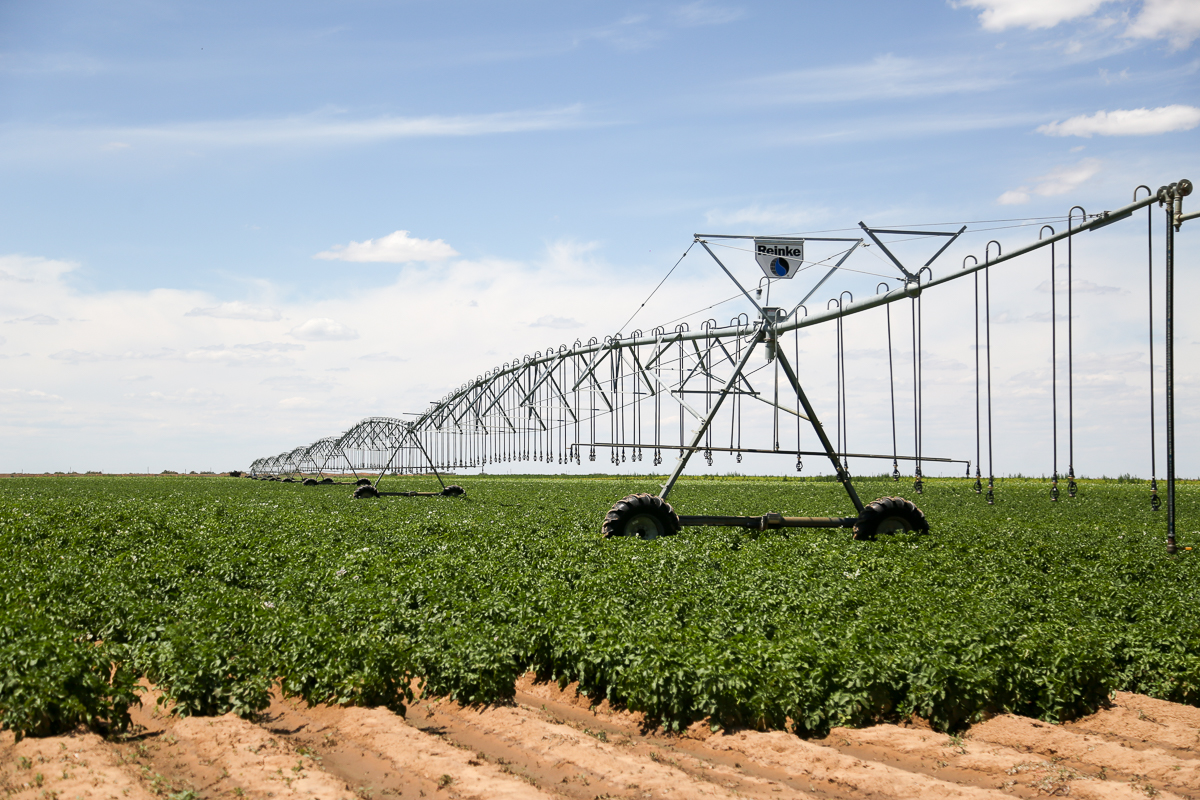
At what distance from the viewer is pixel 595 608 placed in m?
11.5

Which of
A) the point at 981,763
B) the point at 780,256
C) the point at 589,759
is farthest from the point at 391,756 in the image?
the point at 780,256

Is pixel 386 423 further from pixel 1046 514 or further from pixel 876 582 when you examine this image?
pixel 876 582

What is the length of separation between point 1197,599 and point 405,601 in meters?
11.3

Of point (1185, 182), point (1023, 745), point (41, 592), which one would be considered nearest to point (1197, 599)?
point (1023, 745)

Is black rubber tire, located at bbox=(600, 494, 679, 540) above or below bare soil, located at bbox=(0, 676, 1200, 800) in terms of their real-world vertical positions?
above

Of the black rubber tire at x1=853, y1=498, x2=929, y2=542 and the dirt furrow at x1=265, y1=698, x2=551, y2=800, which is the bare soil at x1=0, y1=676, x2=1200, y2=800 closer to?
the dirt furrow at x1=265, y1=698, x2=551, y2=800

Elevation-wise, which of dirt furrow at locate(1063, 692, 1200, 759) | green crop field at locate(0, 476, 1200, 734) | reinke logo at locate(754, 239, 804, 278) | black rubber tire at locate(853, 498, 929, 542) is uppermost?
reinke logo at locate(754, 239, 804, 278)

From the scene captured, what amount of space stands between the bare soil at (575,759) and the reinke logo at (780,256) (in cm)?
1341

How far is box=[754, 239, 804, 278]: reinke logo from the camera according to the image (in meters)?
21.2

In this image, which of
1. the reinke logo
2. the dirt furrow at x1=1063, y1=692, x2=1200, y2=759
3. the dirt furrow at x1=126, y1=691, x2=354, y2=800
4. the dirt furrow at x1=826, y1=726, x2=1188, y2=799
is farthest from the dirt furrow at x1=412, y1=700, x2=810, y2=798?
the reinke logo

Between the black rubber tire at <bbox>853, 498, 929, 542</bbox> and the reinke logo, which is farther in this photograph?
the reinke logo

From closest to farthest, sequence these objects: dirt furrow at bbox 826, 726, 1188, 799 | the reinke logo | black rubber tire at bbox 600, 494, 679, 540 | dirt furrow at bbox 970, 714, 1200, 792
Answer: dirt furrow at bbox 826, 726, 1188, 799
dirt furrow at bbox 970, 714, 1200, 792
black rubber tire at bbox 600, 494, 679, 540
the reinke logo

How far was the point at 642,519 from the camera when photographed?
19641mm

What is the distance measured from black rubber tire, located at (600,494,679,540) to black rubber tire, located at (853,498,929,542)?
4427 millimetres
